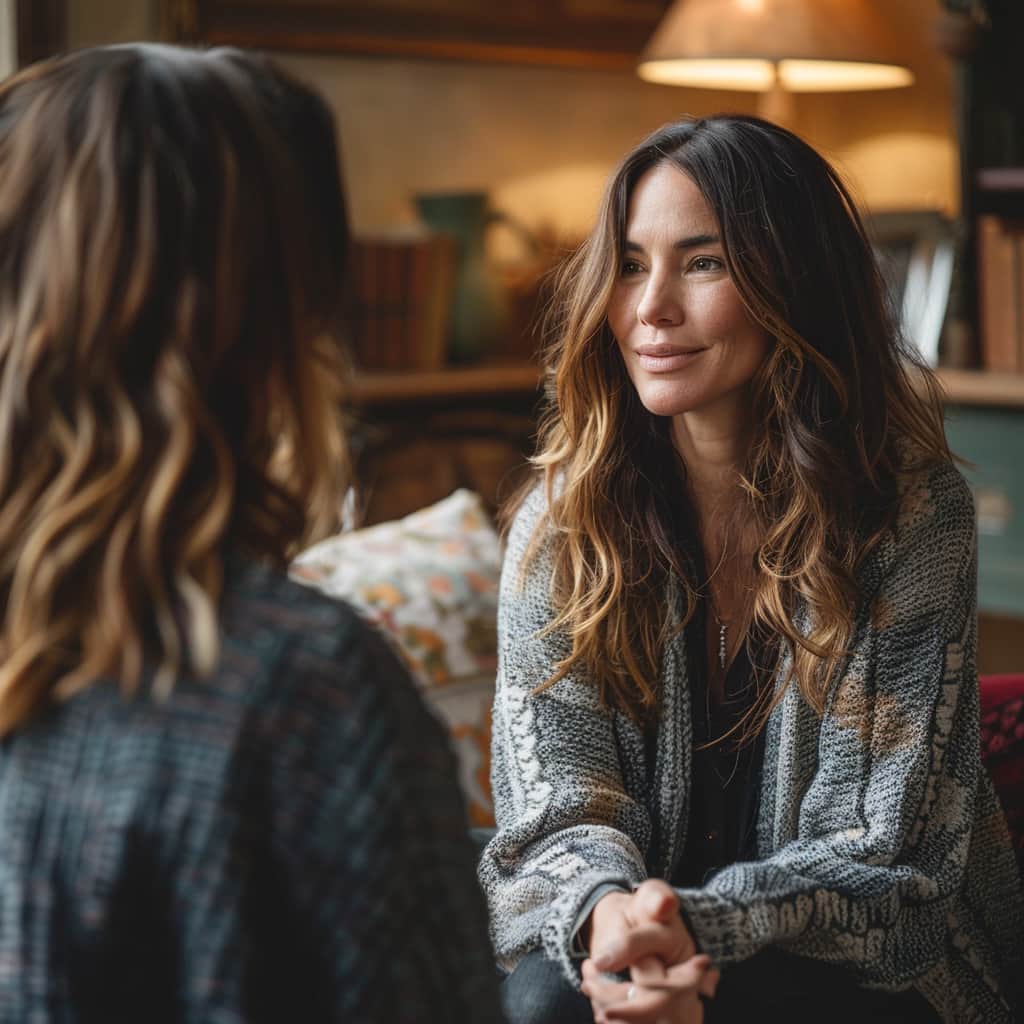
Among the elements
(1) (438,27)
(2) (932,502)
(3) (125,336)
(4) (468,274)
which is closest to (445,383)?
(4) (468,274)

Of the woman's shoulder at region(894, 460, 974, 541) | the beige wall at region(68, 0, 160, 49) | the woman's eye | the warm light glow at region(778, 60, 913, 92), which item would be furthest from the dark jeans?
the warm light glow at region(778, 60, 913, 92)

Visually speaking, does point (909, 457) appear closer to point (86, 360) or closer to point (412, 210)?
point (86, 360)

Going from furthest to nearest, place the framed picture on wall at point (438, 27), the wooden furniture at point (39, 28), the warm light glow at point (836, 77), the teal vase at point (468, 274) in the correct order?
the teal vase at point (468, 274)
the warm light glow at point (836, 77)
the framed picture on wall at point (438, 27)
the wooden furniture at point (39, 28)

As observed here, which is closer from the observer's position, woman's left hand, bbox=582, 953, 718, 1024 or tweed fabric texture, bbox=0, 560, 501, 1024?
tweed fabric texture, bbox=0, 560, 501, 1024

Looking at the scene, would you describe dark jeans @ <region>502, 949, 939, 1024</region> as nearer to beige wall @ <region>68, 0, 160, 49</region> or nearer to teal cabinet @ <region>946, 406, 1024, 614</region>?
teal cabinet @ <region>946, 406, 1024, 614</region>

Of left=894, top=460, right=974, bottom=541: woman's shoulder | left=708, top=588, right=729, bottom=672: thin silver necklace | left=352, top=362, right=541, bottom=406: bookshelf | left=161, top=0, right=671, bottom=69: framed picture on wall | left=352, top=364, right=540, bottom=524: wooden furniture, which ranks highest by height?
left=161, top=0, right=671, bottom=69: framed picture on wall

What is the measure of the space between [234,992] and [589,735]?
2.45 ft

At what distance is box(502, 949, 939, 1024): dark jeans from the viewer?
49.6 inches

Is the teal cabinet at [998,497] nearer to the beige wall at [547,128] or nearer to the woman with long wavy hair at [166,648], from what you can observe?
the beige wall at [547,128]

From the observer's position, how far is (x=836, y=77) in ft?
10.4

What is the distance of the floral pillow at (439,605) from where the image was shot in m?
1.79

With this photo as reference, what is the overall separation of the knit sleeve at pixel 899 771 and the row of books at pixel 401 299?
1.81 metres

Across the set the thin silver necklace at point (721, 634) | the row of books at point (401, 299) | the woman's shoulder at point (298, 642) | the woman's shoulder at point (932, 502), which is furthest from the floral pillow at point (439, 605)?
the row of books at point (401, 299)

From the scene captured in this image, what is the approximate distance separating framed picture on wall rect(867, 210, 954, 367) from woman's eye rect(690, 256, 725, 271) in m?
1.81
